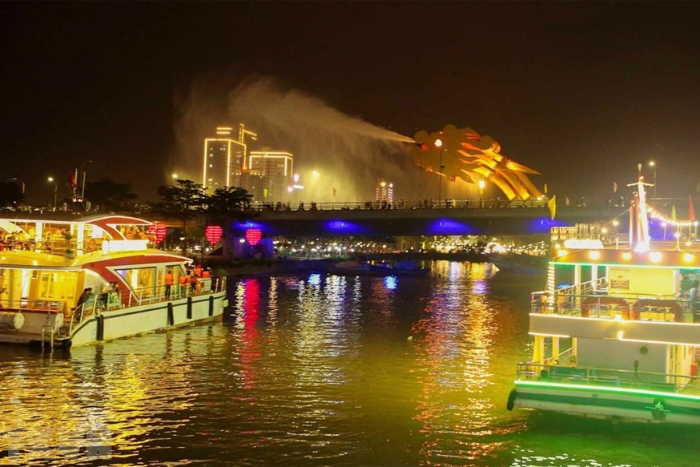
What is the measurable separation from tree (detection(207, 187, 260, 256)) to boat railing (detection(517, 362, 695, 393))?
7978 centimetres

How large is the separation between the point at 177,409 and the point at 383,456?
7.65 metres

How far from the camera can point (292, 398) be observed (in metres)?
25.1

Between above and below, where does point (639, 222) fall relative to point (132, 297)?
above

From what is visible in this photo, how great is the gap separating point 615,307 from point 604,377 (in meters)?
2.06

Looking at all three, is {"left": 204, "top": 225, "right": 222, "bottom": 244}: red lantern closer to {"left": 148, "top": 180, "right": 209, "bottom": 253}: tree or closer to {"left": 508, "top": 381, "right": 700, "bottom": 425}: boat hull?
{"left": 148, "top": 180, "right": 209, "bottom": 253}: tree

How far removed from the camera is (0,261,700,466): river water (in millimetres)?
19062

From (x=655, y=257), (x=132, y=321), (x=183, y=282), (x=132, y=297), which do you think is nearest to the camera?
(x=655, y=257)

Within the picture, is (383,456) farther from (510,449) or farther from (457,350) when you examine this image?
(457,350)

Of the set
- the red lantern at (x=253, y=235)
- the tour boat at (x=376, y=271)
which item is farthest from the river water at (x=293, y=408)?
the tour boat at (x=376, y=271)

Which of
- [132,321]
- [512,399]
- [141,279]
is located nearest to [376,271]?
[141,279]

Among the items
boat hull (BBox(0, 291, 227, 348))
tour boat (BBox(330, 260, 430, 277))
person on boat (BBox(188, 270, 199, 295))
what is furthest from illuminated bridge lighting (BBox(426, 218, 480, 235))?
person on boat (BBox(188, 270, 199, 295))

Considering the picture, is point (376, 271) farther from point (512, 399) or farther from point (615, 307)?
point (615, 307)

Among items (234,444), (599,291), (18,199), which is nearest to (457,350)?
(599,291)

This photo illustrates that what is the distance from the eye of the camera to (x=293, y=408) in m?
23.7
